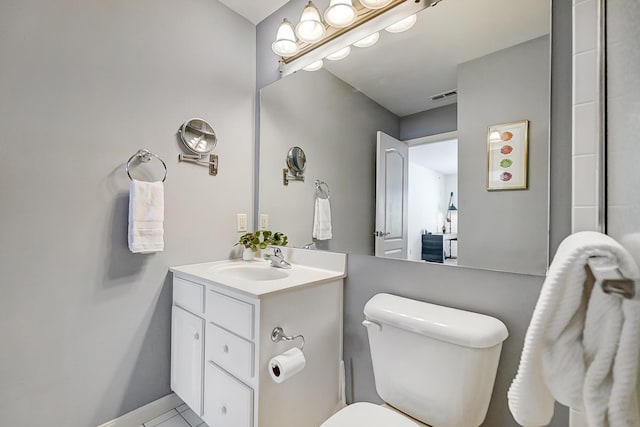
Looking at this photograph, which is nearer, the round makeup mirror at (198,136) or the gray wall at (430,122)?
the gray wall at (430,122)

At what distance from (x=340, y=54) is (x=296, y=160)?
634 mm

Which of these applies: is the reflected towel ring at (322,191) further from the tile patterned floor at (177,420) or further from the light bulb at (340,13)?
the tile patterned floor at (177,420)

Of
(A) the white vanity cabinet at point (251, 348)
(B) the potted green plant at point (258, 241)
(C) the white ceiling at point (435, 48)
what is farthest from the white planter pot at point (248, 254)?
(C) the white ceiling at point (435, 48)

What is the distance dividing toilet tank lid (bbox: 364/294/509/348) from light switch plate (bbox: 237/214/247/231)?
3.54ft

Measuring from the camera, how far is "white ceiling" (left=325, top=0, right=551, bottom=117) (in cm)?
94

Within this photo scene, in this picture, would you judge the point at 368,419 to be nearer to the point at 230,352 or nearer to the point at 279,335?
the point at 279,335

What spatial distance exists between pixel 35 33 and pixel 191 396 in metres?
1.77

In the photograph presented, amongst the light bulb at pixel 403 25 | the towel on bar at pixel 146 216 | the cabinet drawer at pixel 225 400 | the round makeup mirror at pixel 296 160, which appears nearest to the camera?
the cabinet drawer at pixel 225 400

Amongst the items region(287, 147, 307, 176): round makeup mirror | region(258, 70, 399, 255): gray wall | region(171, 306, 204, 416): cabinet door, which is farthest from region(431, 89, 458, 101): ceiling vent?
region(171, 306, 204, 416): cabinet door

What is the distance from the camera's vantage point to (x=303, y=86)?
168cm

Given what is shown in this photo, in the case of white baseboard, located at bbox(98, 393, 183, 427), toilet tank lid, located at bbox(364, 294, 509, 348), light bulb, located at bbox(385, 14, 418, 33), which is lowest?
white baseboard, located at bbox(98, 393, 183, 427)

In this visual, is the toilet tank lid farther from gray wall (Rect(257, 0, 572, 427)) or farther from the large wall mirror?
the large wall mirror

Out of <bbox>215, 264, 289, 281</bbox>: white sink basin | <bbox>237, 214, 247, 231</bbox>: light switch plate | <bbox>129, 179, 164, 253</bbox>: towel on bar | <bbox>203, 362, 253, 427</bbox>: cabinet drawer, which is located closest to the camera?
<bbox>203, 362, 253, 427</bbox>: cabinet drawer

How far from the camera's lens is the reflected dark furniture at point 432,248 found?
1.08 meters
